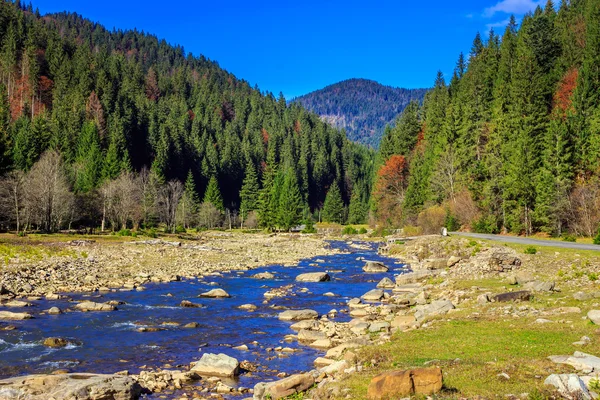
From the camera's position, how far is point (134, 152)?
11800 cm

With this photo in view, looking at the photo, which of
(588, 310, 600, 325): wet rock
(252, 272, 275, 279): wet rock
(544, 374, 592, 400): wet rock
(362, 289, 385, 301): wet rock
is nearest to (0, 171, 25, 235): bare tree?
(252, 272, 275, 279): wet rock

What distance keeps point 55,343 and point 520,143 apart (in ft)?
169

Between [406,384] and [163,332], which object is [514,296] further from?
[163,332]

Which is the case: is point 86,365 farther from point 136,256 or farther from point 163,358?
point 136,256

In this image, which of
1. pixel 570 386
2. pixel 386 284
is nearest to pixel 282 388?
pixel 570 386

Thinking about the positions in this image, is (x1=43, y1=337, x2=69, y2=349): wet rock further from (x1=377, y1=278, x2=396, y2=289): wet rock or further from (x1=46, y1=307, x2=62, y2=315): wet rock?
(x1=377, y1=278, x2=396, y2=289): wet rock

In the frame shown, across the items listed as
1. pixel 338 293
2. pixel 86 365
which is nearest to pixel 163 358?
pixel 86 365

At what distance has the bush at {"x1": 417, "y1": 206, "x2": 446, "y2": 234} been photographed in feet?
205

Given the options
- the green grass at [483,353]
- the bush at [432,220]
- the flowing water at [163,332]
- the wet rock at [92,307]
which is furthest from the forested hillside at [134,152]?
the green grass at [483,353]

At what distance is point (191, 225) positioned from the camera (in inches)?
4085

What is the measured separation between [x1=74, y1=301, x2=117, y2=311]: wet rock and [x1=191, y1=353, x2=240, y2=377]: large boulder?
10451mm

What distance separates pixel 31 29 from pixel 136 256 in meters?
132

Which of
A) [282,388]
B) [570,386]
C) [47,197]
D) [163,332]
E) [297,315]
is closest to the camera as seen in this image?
[570,386]

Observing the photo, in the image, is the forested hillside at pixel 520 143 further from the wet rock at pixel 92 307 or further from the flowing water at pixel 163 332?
the wet rock at pixel 92 307
